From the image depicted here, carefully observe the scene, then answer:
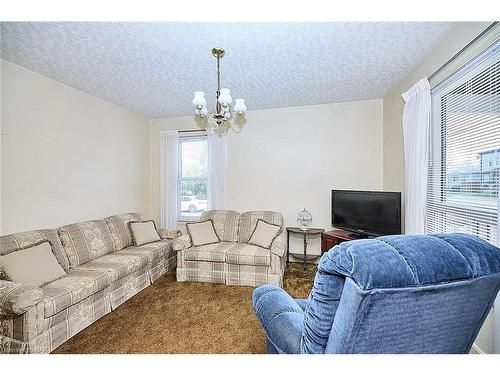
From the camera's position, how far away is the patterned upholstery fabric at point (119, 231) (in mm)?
3211

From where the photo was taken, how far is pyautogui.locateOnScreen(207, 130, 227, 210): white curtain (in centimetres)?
417

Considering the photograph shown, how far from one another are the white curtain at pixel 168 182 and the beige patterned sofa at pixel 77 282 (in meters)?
0.75

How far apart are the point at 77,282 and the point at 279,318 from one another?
1943mm

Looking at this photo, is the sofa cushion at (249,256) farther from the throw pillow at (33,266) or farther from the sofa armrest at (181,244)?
the throw pillow at (33,266)

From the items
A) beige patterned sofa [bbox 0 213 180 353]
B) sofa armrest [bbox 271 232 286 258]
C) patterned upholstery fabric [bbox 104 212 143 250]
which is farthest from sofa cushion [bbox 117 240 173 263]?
sofa armrest [bbox 271 232 286 258]

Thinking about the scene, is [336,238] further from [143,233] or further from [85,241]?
[85,241]

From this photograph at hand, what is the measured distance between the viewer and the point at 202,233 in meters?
3.46

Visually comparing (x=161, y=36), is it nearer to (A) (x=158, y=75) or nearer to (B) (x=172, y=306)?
(A) (x=158, y=75)

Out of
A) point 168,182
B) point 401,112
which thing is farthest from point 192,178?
point 401,112

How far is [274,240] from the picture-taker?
319cm

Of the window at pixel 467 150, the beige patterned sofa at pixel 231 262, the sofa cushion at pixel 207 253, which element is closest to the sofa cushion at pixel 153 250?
the beige patterned sofa at pixel 231 262

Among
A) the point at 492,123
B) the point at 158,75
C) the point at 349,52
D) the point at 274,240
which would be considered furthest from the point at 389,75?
the point at 158,75

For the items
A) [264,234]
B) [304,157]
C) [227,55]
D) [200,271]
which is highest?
[227,55]

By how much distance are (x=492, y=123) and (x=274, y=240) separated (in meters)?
2.40
